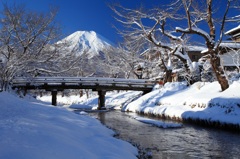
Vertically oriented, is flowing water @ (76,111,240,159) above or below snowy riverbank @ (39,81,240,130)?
below

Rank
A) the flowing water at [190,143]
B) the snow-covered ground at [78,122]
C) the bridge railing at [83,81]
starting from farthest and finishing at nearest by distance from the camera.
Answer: the bridge railing at [83,81]
the flowing water at [190,143]
the snow-covered ground at [78,122]

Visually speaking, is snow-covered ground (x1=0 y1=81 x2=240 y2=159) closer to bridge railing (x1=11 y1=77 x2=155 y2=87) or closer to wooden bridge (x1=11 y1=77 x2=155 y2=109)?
wooden bridge (x1=11 y1=77 x2=155 y2=109)

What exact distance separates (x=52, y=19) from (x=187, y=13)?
52.5 ft

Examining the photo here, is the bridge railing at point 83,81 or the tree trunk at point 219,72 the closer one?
the tree trunk at point 219,72

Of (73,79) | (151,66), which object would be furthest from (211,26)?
(151,66)

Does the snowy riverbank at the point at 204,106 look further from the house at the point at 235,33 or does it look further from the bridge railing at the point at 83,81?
the house at the point at 235,33

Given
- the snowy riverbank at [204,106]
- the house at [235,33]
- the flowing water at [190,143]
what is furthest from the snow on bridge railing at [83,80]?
the flowing water at [190,143]

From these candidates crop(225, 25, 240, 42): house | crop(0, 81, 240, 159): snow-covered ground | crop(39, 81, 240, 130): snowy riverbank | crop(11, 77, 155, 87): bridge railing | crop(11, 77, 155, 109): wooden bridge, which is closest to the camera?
crop(0, 81, 240, 159): snow-covered ground

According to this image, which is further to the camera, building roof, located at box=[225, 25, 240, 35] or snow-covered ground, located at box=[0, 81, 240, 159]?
building roof, located at box=[225, 25, 240, 35]

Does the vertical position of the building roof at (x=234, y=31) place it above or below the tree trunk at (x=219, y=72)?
above

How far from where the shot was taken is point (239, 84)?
17.1m

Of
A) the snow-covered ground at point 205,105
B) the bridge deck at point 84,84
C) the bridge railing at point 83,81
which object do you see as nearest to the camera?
the snow-covered ground at point 205,105

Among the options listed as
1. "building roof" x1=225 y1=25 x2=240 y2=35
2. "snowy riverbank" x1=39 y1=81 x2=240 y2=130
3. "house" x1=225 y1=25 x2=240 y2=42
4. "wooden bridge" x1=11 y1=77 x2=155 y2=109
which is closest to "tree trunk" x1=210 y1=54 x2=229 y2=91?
"snowy riverbank" x1=39 y1=81 x2=240 y2=130

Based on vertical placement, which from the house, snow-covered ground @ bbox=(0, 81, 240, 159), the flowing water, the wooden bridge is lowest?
the flowing water
